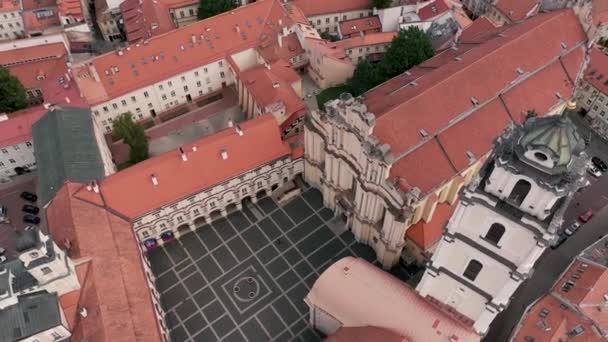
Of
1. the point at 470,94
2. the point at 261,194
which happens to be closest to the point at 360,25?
the point at 470,94

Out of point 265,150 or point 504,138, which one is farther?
point 265,150

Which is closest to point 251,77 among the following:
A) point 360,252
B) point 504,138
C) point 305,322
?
point 360,252

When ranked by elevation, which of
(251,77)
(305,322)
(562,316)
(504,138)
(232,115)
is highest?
(504,138)

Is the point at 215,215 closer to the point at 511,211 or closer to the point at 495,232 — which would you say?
the point at 495,232

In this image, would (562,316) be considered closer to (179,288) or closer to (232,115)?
(179,288)

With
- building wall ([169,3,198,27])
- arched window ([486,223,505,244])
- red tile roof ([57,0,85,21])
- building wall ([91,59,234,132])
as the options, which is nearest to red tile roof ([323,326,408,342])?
arched window ([486,223,505,244])

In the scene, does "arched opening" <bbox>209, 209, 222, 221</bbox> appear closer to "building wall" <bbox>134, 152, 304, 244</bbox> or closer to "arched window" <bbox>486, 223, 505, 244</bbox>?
"building wall" <bbox>134, 152, 304, 244</bbox>
